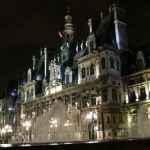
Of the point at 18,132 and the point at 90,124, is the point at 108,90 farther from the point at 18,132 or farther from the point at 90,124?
the point at 18,132

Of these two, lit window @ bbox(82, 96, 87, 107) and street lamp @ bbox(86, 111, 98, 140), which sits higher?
lit window @ bbox(82, 96, 87, 107)

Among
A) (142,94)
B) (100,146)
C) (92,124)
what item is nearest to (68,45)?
(92,124)

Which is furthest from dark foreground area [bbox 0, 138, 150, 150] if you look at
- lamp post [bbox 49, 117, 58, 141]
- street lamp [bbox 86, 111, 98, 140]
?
lamp post [bbox 49, 117, 58, 141]

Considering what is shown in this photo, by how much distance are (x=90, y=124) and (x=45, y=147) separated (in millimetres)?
40674

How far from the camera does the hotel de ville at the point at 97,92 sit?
4416cm

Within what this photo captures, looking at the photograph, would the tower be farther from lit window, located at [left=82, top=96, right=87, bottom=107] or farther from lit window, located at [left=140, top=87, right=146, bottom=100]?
lit window, located at [left=140, top=87, right=146, bottom=100]

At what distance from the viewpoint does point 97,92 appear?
4747 centimetres

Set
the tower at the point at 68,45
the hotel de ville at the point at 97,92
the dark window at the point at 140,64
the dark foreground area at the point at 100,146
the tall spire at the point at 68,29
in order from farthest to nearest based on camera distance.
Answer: the tall spire at the point at 68,29 < the tower at the point at 68,45 < the dark window at the point at 140,64 < the hotel de ville at the point at 97,92 < the dark foreground area at the point at 100,146

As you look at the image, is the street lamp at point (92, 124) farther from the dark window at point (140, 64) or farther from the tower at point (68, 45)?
the tower at point (68, 45)

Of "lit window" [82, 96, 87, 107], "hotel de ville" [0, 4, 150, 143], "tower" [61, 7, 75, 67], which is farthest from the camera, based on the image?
"tower" [61, 7, 75, 67]

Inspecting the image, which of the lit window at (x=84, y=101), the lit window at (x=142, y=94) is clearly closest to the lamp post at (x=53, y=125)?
the lit window at (x=84, y=101)

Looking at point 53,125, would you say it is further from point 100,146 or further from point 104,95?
point 100,146

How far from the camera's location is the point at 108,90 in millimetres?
45219

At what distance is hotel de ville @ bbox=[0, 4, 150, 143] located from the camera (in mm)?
44156
